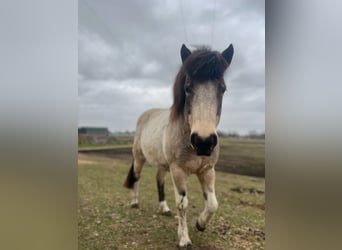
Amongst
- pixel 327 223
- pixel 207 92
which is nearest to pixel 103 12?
pixel 207 92

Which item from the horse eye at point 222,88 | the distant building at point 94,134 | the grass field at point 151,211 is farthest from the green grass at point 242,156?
the distant building at point 94,134

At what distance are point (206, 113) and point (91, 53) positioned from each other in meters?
0.81

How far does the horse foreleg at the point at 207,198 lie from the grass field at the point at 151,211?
3 cm

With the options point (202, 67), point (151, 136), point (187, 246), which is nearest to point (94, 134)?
point (151, 136)

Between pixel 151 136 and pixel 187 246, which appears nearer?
pixel 187 246

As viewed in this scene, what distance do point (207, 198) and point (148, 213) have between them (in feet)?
1.36

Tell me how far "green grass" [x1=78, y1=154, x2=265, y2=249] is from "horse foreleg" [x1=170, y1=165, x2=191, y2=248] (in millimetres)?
43

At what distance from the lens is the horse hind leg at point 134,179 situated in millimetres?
1863

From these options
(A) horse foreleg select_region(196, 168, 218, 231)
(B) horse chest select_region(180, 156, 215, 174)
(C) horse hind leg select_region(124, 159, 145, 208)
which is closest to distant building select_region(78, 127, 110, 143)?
(C) horse hind leg select_region(124, 159, 145, 208)

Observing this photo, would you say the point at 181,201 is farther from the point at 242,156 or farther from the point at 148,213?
the point at 242,156

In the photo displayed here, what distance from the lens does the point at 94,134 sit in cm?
179

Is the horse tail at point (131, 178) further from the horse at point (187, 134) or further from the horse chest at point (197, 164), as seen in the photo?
the horse chest at point (197, 164)

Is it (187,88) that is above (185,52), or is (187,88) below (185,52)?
below

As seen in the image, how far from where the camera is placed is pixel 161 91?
70.9 inches
